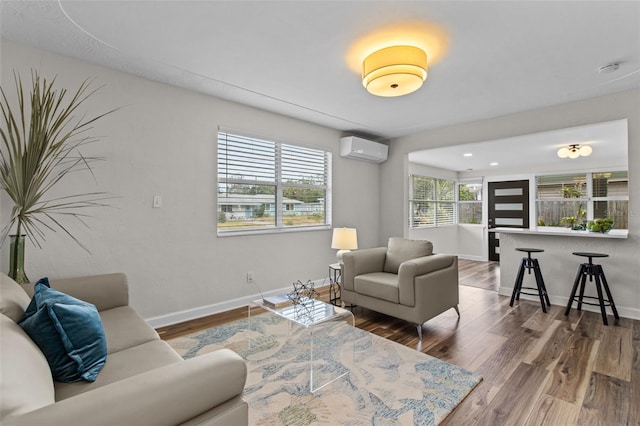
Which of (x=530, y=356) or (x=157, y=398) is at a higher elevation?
(x=157, y=398)

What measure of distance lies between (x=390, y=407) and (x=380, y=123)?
3.50 metres

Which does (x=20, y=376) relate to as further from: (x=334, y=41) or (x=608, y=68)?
(x=608, y=68)

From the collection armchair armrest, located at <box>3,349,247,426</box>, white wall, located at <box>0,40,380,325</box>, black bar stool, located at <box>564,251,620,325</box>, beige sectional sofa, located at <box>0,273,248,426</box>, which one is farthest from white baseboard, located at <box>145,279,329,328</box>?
black bar stool, located at <box>564,251,620,325</box>

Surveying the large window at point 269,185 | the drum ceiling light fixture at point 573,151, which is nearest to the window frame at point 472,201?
the drum ceiling light fixture at point 573,151

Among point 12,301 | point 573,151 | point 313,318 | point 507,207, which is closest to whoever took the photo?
point 12,301

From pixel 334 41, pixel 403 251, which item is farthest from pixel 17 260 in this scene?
pixel 403 251

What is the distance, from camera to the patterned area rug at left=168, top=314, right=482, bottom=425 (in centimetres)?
170

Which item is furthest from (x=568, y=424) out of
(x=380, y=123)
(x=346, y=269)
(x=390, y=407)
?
(x=380, y=123)

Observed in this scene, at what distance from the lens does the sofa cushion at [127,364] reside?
1200 millimetres

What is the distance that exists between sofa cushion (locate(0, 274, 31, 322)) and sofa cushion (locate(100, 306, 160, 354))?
1.36 feet

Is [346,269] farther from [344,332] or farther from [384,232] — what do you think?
[384,232]

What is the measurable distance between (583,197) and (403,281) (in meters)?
5.75

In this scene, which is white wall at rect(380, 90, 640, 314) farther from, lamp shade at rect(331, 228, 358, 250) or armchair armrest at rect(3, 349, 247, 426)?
armchair armrest at rect(3, 349, 247, 426)

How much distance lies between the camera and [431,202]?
7184 mm
